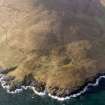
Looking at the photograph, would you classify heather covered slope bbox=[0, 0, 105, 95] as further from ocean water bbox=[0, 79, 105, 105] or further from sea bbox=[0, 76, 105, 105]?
ocean water bbox=[0, 79, 105, 105]

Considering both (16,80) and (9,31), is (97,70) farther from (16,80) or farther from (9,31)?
(9,31)

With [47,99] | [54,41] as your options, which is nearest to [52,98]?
[47,99]

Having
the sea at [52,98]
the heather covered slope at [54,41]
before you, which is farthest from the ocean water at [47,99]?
the heather covered slope at [54,41]

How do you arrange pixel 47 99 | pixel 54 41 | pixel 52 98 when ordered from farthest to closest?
pixel 54 41
pixel 52 98
pixel 47 99

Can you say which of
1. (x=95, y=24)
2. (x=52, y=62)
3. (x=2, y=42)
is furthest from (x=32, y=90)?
(x=95, y=24)

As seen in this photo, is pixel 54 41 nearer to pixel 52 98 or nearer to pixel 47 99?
pixel 52 98
